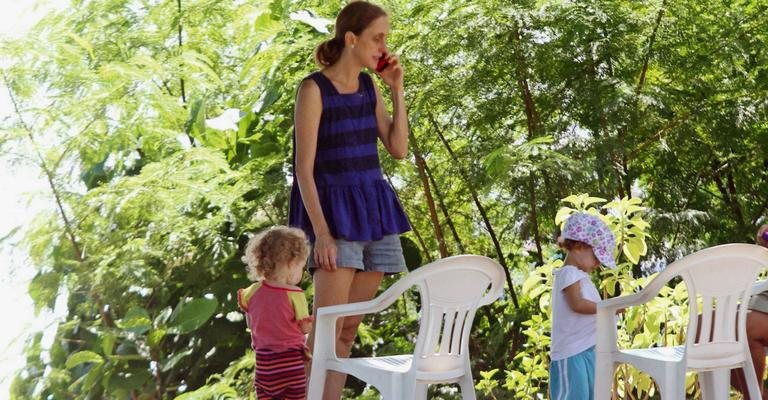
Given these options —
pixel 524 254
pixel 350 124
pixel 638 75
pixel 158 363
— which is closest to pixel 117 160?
pixel 158 363

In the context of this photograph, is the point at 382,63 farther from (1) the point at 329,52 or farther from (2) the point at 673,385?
(2) the point at 673,385

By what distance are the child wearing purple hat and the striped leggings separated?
692 millimetres

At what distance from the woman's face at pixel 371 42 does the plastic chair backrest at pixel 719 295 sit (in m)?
0.89

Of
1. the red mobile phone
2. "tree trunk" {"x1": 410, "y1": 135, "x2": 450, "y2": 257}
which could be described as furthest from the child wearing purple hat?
"tree trunk" {"x1": 410, "y1": 135, "x2": 450, "y2": 257}

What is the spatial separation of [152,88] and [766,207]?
107 inches

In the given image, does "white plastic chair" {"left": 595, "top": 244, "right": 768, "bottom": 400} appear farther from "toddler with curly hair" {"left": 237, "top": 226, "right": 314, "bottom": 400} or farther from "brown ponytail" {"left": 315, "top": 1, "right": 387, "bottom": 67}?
"brown ponytail" {"left": 315, "top": 1, "right": 387, "bottom": 67}

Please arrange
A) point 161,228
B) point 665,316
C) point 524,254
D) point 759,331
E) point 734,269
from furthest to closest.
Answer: point 524,254, point 161,228, point 665,316, point 759,331, point 734,269

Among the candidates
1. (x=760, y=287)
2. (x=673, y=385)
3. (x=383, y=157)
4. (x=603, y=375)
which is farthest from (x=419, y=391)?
(x=383, y=157)

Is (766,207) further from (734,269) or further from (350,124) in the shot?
(350,124)

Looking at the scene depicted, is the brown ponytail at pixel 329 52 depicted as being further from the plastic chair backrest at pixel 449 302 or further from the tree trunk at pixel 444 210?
the tree trunk at pixel 444 210

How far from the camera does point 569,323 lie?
3.12 metres

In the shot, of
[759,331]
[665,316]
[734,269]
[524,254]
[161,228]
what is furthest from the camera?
[524,254]

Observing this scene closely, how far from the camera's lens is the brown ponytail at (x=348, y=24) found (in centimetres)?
291

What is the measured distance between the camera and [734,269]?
284 centimetres
